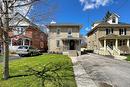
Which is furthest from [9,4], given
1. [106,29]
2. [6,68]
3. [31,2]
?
[106,29]

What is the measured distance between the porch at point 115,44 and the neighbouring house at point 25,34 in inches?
468

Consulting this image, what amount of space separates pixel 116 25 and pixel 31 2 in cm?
3480

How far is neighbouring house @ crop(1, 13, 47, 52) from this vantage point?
1220 cm

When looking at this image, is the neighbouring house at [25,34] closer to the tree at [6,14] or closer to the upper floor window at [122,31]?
the tree at [6,14]

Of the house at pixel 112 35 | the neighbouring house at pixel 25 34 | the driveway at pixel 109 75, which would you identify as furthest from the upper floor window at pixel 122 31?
the driveway at pixel 109 75

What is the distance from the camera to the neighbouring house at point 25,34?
12.2 meters

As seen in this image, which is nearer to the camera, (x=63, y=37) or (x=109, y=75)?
(x=109, y=75)

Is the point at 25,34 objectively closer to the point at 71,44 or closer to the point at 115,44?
the point at 71,44

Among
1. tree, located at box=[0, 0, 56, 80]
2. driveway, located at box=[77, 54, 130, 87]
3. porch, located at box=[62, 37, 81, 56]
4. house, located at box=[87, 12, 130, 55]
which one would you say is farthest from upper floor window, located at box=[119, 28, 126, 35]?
tree, located at box=[0, 0, 56, 80]

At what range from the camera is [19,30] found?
12828 mm

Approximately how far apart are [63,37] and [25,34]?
20024mm

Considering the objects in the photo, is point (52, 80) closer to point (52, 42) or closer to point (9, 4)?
point (9, 4)

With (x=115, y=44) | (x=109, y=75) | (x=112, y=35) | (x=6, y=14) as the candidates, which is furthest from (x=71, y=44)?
(x=6, y=14)

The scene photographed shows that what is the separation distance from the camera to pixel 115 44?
43.7m
